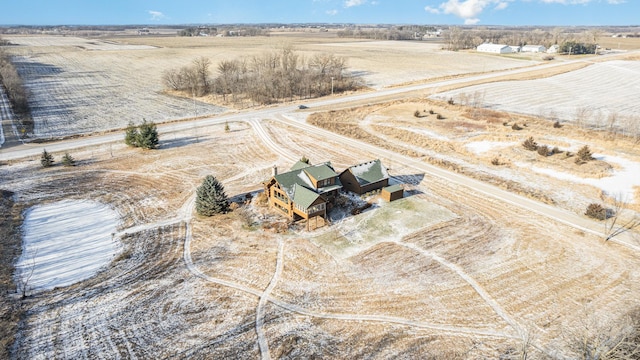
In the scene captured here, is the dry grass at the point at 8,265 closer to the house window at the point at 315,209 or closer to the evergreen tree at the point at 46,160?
the evergreen tree at the point at 46,160

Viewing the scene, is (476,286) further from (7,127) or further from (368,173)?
(7,127)

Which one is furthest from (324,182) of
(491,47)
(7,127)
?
(491,47)

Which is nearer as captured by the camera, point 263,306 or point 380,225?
point 263,306

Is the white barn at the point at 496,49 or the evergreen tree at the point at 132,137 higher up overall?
the white barn at the point at 496,49

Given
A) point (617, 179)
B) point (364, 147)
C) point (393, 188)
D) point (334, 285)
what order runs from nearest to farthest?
point (334, 285) → point (393, 188) → point (617, 179) → point (364, 147)

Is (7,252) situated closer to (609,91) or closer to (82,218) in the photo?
(82,218)

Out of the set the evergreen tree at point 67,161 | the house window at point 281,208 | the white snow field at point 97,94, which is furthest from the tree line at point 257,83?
the house window at point 281,208
